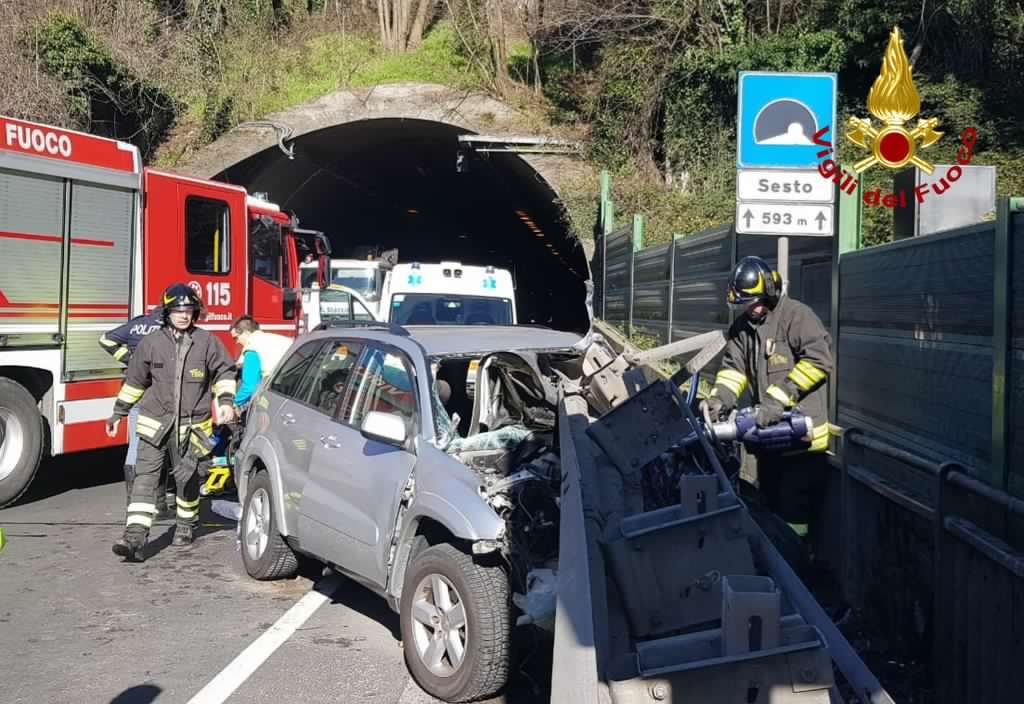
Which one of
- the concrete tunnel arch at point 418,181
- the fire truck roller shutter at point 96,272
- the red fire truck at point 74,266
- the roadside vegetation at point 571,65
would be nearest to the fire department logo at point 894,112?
the roadside vegetation at point 571,65

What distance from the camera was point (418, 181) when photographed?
1401 inches

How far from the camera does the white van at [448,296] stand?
1499 centimetres

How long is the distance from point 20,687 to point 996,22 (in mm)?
17310

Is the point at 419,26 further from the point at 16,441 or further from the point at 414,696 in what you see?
the point at 414,696

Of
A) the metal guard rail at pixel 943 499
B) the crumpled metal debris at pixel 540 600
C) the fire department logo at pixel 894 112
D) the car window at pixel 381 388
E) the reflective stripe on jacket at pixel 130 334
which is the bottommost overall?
the crumpled metal debris at pixel 540 600

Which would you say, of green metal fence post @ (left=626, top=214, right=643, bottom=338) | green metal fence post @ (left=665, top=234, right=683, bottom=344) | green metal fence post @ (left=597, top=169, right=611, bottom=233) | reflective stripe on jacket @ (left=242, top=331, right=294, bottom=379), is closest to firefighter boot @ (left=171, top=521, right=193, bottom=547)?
reflective stripe on jacket @ (left=242, top=331, right=294, bottom=379)

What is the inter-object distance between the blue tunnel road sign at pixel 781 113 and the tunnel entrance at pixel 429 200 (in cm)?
1822

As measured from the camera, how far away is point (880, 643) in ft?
18.1

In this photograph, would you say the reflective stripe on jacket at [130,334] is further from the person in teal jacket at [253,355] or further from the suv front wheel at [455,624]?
the suv front wheel at [455,624]

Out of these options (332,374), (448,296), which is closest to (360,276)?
(448,296)

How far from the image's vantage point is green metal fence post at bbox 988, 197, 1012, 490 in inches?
175

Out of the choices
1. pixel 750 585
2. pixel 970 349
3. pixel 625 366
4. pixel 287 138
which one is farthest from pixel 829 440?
pixel 287 138

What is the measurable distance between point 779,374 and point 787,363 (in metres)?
0.09

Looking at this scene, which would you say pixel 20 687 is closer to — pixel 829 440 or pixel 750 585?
pixel 750 585
